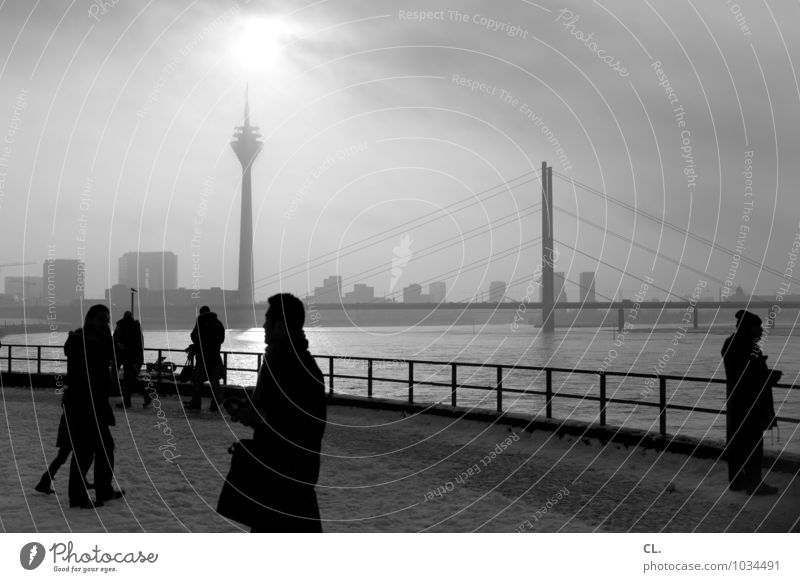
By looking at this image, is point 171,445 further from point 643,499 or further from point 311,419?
point 311,419

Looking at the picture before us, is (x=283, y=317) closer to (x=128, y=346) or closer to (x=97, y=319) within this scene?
(x=97, y=319)

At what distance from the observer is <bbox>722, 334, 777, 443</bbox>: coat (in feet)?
25.0

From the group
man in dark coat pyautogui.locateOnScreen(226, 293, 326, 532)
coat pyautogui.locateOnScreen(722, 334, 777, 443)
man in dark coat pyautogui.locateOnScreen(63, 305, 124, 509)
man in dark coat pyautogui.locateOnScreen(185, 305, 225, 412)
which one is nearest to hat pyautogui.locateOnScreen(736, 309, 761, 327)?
coat pyautogui.locateOnScreen(722, 334, 777, 443)

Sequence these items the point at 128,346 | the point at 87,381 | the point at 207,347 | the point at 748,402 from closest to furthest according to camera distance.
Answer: the point at 87,381
the point at 748,402
the point at 207,347
the point at 128,346

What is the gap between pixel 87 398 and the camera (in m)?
6.90

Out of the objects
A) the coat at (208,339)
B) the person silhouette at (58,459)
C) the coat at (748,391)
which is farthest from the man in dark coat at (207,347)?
the coat at (748,391)

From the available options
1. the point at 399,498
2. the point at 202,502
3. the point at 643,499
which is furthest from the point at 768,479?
the point at 202,502

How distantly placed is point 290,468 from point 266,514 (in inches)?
11.7

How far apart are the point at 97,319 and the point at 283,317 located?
3805 mm

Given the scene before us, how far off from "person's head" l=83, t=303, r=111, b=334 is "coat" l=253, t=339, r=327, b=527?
12.4ft

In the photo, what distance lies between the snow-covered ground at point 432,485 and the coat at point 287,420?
2.87m

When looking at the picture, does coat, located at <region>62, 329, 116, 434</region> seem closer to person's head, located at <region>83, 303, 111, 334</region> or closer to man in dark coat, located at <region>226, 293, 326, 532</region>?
person's head, located at <region>83, 303, 111, 334</region>

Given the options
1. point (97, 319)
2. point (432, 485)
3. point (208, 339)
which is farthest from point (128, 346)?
point (432, 485)
